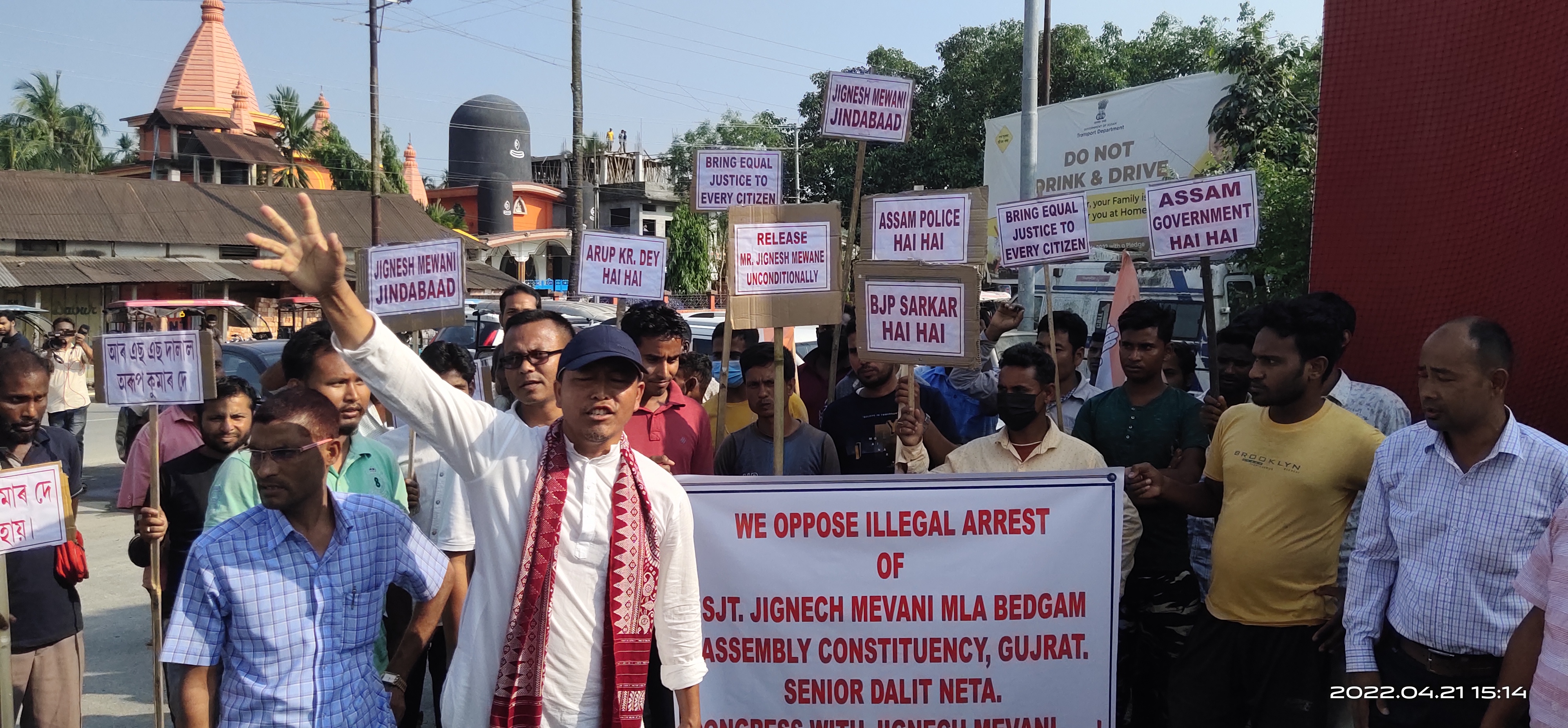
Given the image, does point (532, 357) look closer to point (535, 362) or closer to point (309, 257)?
point (535, 362)

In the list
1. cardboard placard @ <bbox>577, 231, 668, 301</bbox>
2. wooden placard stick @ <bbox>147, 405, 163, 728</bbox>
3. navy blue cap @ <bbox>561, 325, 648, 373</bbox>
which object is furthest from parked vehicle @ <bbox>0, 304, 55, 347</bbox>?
navy blue cap @ <bbox>561, 325, 648, 373</bbox>

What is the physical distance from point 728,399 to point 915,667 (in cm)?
279

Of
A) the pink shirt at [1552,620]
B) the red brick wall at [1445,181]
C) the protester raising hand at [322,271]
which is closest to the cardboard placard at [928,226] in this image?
the red brick wall at [1445,181]

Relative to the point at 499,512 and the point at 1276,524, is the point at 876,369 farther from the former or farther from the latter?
the point at 499,512

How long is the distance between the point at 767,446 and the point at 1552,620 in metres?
2.91

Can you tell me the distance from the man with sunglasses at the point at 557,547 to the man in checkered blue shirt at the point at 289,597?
0.78 ft

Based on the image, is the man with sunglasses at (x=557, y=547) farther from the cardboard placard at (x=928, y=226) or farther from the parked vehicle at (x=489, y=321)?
the parked vehicle at (x=489, y=321)

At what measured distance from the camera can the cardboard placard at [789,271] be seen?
4836 millimetres

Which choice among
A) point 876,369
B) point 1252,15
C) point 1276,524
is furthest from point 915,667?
point 1252,15

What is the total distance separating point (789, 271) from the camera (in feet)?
16.1

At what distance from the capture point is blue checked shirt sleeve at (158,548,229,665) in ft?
8.33

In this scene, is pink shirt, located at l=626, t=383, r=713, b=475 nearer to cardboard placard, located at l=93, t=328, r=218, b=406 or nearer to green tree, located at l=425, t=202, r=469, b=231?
cardboard placard, located at l=93, t=328, r=218, b=406

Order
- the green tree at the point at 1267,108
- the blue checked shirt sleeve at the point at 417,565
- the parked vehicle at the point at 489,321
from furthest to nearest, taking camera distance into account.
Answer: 1. the green tree at the point at 1267,108
2. the parked vehicle at the point at 489,321
3. the blue checked shirt sleeve at the point at 417,565

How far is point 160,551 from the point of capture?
13.7ft
